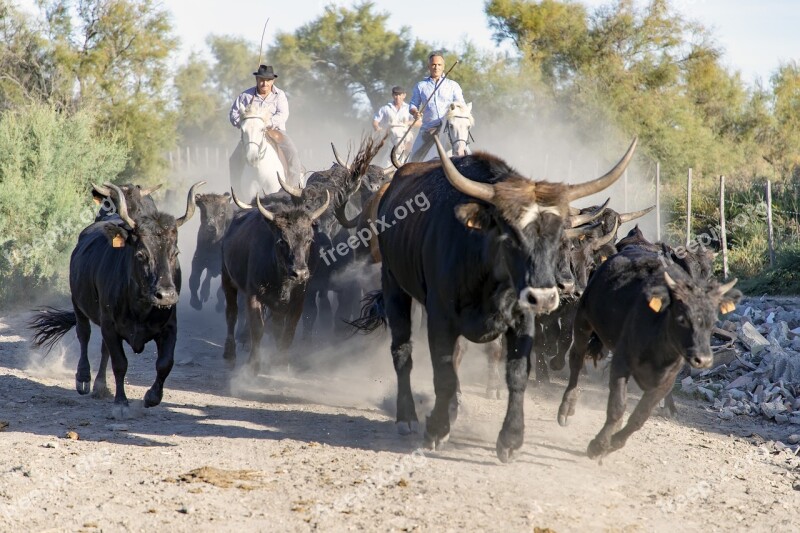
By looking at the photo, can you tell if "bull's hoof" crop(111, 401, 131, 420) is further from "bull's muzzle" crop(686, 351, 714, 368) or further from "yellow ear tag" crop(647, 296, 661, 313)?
"bull's muzzle" crop(686, 351, 714, 368)

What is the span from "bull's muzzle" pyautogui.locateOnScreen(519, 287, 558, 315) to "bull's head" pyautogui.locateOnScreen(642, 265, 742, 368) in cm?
109

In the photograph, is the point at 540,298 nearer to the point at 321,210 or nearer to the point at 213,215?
the point at 321,210

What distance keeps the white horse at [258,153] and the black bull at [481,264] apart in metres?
6.96

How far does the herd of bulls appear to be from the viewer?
627 centimetres

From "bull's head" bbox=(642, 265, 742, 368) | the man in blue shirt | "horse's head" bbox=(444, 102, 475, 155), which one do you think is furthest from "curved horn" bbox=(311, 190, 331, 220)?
"bull's head" bbox=(642, 265, 742, 368)

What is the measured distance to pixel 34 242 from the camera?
623 inches

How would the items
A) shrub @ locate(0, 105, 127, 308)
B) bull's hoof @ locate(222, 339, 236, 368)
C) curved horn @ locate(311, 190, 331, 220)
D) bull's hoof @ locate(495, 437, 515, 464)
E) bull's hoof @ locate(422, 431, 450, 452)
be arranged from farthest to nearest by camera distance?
shrub @ locate(0, 105, 127, 308)
bull's hoof @ locate(222, 339, 236, 368)
curved horn @ locate(311, 190, 331, 220)
bull's hoof @ locate(422, 431, 450, 452)
bull's hoof @ locate(495, 437, 515, 464)

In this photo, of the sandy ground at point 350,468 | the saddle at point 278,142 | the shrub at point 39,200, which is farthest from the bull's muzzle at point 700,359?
the shrub at point 39,200

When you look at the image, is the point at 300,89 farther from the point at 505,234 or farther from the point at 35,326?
the point at 505,234

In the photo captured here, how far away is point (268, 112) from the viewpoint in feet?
48.2

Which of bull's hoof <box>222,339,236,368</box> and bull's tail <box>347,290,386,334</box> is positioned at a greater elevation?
bull's tail <box>347,290,386,334</box>

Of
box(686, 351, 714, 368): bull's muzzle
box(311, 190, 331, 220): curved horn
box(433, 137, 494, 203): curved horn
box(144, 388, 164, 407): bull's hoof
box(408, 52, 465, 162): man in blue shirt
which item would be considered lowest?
box(144, 388, 164, 407): bull's hoof

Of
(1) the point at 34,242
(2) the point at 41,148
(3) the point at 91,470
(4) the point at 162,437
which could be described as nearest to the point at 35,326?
(4) the point at 162,437

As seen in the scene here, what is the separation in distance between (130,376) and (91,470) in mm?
3939
